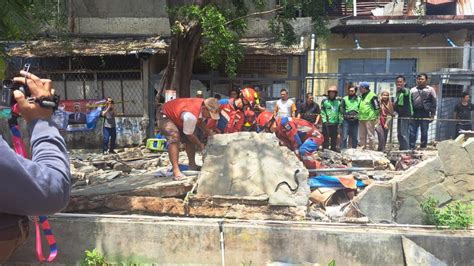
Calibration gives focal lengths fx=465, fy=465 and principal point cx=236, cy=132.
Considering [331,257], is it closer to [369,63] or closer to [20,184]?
[20,184]

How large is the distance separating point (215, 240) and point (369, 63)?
1235 cm

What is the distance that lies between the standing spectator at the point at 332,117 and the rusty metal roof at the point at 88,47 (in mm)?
5170

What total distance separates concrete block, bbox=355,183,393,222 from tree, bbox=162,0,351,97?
521 cm

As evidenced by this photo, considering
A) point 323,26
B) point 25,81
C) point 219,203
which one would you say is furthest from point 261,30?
point 25,81

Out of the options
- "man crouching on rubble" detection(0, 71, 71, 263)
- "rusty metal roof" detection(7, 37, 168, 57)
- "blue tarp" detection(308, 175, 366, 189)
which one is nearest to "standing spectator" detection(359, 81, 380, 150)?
"blue tarp" detection(308, 175, 366, 189)

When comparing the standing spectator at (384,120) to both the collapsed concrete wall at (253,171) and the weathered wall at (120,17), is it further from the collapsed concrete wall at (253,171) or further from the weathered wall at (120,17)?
the weathered wall at (120,17)

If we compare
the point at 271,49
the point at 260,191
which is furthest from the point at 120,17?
the point at 260,191

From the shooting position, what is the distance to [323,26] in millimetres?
10375

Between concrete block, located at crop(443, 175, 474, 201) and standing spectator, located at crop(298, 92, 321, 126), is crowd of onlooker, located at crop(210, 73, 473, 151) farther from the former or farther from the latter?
concrete block, located at crop(443, 175, 474, 201)

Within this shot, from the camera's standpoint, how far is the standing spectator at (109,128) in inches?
510

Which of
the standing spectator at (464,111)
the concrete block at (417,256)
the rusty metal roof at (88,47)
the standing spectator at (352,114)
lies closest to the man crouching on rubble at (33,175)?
the concrete block at (417,256)

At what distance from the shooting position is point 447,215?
15.9ft

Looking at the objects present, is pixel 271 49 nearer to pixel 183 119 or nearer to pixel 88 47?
pixel 88 47

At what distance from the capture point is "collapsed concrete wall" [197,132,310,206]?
5582 mm
